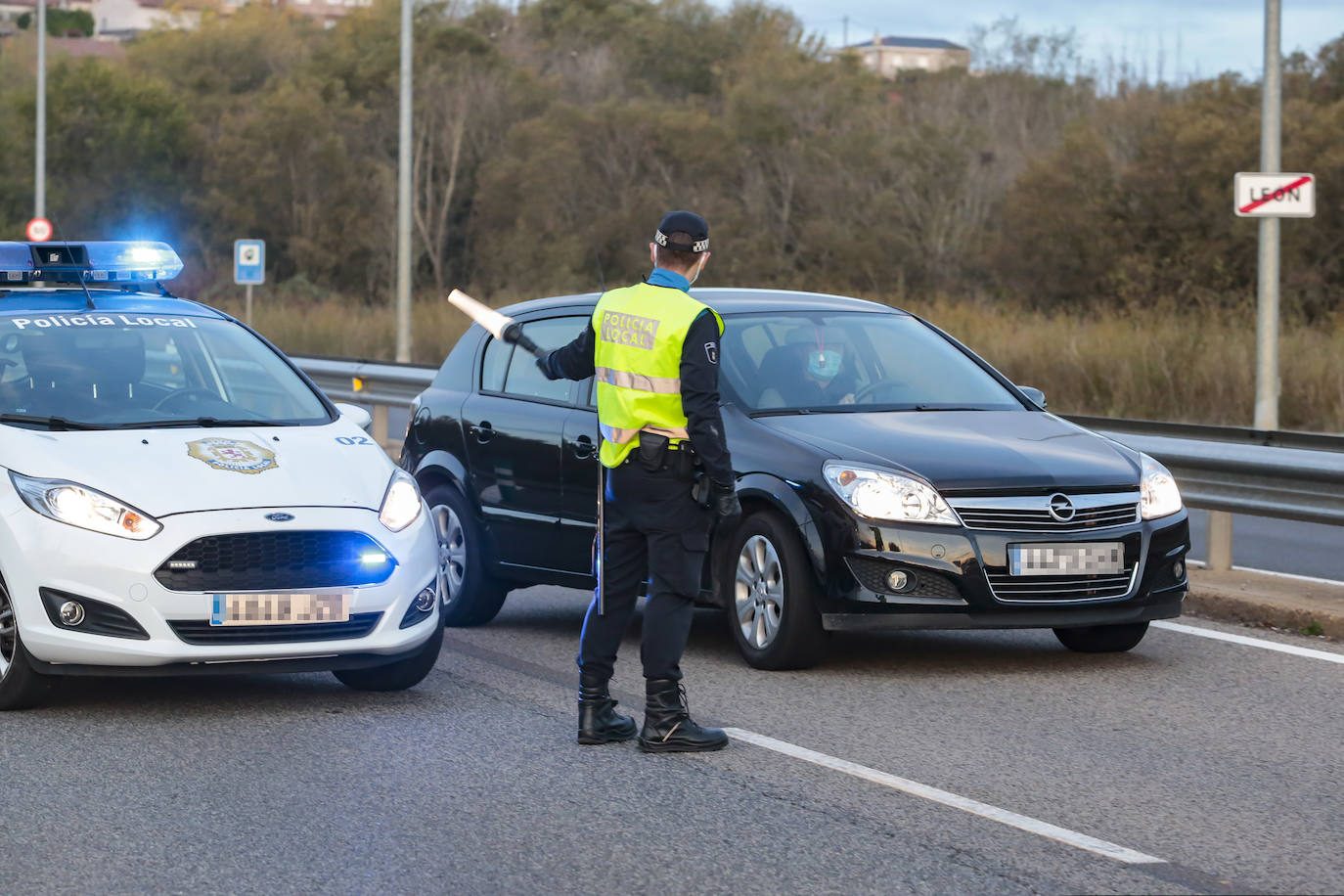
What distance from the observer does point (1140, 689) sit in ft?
24.4

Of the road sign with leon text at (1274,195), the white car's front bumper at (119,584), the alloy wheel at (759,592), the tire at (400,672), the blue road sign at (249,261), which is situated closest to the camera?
the white car's front bumper at (119,584)

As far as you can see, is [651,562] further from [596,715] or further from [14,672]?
[14,672]

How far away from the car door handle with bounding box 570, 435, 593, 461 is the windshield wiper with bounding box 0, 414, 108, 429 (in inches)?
84.0

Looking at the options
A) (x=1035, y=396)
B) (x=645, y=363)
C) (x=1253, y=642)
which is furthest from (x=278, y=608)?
(x=1253, y=642)

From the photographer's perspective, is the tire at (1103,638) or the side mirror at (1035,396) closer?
the tire at (1103,638)

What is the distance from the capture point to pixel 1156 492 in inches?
311

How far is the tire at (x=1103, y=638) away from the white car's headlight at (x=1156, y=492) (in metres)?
0.55

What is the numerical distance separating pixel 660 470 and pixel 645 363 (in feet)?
1.15

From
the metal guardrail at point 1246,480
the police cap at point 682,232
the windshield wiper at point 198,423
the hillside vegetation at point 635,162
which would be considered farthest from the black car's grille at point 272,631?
the hillside vegetation at point 635,162

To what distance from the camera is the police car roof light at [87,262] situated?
27.1 feet

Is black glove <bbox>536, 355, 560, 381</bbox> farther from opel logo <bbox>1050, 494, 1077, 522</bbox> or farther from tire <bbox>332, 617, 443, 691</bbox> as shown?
opel logo <bbox>1050, 494, 1077, 522</bbox>

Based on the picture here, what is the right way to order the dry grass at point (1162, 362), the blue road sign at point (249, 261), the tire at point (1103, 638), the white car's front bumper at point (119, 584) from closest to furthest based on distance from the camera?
the white car's front bumper at point (119, 584), the tire at point (1103, 638), the dry grass at point (1162, 362), the blue road sign at point (249, 261)

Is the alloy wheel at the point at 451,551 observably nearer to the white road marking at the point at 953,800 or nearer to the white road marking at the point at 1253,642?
the white road marking at the point at 953,800

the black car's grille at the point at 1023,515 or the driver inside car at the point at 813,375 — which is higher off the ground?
the driver inside car at the point at 813,375
